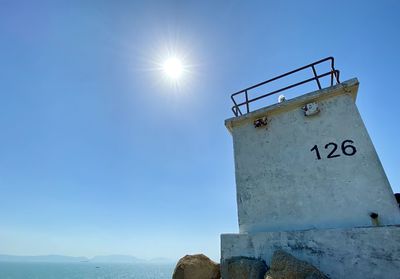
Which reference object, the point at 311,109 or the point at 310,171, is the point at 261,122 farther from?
the point at 310,171

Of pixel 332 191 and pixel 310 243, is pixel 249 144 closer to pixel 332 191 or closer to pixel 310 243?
pixel 332 191

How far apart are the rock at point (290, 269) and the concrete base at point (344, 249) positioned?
59 centimetres

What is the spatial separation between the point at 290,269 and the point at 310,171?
2.44 metres

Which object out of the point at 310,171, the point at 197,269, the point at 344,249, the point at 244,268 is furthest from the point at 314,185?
the point at 197,269

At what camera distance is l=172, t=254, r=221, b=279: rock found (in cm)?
646

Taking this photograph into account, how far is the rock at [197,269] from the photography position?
646 centimetres

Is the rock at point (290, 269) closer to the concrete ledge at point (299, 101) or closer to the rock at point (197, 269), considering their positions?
the rock at point (197, 269)

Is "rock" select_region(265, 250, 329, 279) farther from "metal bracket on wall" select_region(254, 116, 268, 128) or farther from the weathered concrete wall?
"metal bracket on wall" select_region(254, 116, 268, 128)

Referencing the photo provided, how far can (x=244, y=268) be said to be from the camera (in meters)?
4.89

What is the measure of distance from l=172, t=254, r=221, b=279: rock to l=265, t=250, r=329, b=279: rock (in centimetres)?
288

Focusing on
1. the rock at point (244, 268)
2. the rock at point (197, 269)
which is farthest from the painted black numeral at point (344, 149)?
the rock at point (197, 269)

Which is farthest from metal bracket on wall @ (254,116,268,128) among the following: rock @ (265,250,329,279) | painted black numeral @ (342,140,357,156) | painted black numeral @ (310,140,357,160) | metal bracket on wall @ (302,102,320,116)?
rock @ (265,250,329,279)

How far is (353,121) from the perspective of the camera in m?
5.43

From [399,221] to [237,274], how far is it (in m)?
3.46
